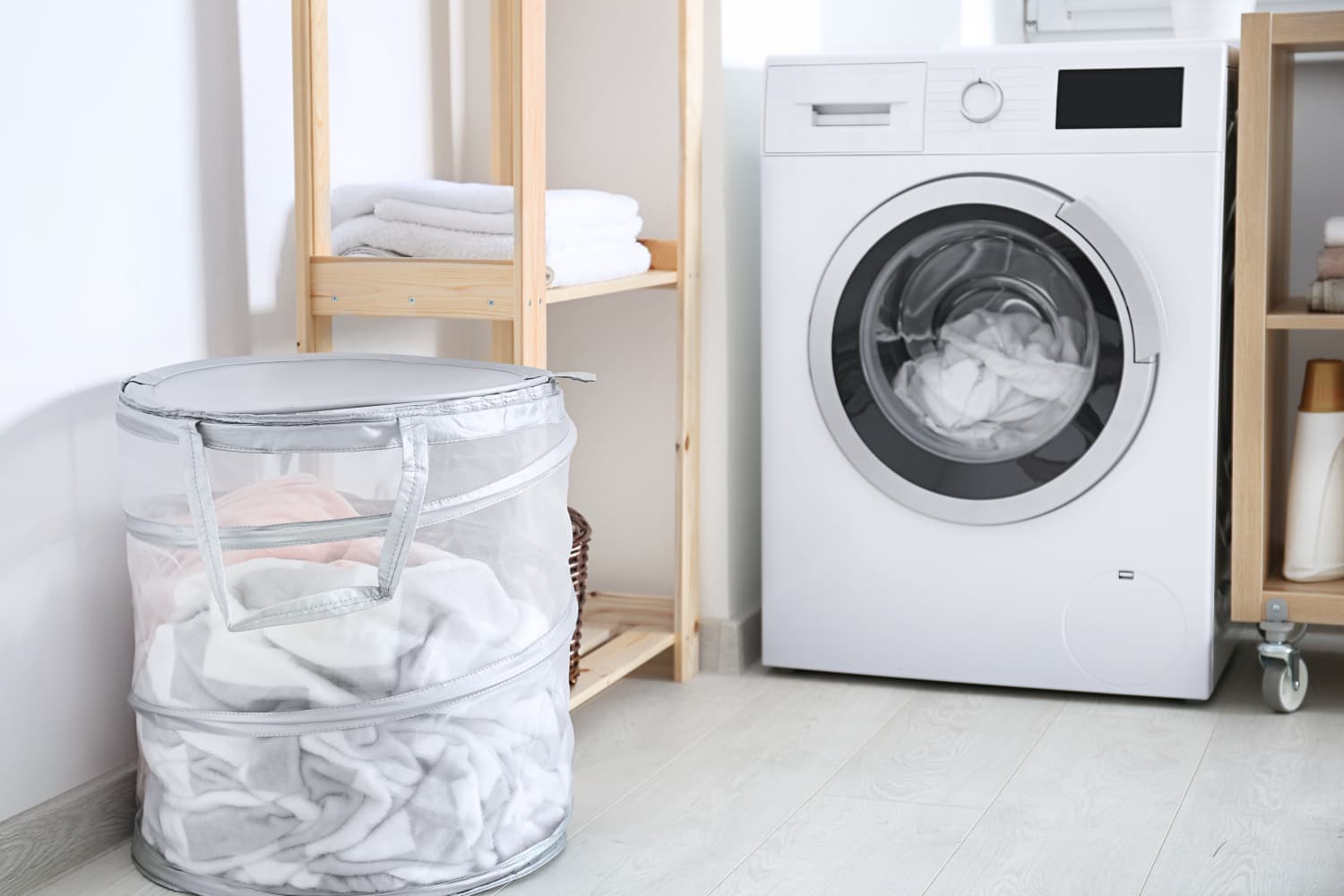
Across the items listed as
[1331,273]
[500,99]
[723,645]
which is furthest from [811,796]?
[500,99]

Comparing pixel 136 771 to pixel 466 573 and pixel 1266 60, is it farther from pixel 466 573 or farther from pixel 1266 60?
pixel 1266 60

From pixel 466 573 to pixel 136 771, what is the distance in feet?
1.58

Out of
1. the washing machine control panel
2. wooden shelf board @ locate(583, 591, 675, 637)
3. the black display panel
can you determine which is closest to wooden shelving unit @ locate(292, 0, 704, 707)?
wooden shelf board @ locate(583, 591, 675, 637)

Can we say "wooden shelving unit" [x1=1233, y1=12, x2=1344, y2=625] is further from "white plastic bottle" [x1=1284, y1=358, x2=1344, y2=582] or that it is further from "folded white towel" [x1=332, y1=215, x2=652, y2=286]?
"folded white towel" [x1=332, y1=215, x2=652, y2=286]

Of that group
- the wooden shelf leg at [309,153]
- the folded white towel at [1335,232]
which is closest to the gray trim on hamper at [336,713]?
→ the wooden shelf leg at [309,153]

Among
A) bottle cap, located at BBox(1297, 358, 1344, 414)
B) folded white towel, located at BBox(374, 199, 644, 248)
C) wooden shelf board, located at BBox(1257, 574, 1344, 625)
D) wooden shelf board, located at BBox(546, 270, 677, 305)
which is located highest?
folded white towel, located at BBox(374, 199, 644, 248)

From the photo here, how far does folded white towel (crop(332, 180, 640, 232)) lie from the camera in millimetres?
1815

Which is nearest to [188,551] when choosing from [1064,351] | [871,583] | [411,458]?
[411,458]

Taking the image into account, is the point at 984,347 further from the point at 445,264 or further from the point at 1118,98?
the point at 445,264

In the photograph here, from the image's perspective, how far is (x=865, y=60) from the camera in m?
2.10

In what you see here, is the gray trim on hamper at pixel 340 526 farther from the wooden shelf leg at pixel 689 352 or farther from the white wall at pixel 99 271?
the wooden shelf leg at pixel 689 352

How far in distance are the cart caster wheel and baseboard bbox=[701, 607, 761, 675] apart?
2.45 feet

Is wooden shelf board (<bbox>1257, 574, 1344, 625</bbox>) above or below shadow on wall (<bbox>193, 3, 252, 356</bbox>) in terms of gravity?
below

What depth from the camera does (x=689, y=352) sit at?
219cm
